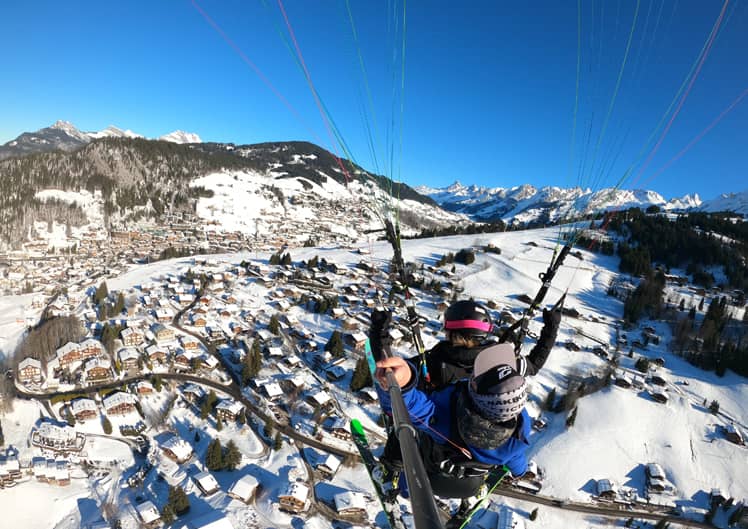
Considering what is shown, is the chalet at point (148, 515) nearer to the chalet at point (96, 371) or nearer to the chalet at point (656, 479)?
the chalet at point (96, 371)

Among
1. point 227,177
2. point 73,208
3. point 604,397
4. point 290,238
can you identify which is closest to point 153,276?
point 290,238

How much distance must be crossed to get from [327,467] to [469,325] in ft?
68.7

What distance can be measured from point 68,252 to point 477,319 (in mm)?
101572

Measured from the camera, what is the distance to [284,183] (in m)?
166

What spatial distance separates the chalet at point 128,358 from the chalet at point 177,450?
11631 mm

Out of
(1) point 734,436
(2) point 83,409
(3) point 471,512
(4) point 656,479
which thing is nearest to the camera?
(3) point 471,512

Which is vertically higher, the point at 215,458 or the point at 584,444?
the point at 584,444

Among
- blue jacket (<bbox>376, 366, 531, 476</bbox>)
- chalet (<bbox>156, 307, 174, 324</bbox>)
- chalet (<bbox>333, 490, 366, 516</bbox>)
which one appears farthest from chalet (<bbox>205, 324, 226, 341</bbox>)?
blue jacket (<bbox>376, 366, 531, 476</bbox>)

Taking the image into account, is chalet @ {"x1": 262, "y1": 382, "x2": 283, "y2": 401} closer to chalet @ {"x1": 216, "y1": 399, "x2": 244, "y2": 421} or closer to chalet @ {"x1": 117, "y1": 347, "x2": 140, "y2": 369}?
chalet @ {"x1": 216, "y1": 399, "x2": 244, "y2": 421}

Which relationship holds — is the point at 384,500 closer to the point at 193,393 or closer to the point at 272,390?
the point at 272,390

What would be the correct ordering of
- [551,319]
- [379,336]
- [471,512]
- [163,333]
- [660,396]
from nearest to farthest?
[379,336] < [471,512] < [551,319] < [660,396] < [163,333]

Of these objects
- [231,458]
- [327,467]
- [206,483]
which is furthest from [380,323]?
[231,458]

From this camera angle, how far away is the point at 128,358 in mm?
29984

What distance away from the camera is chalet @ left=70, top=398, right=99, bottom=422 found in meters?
23.8
